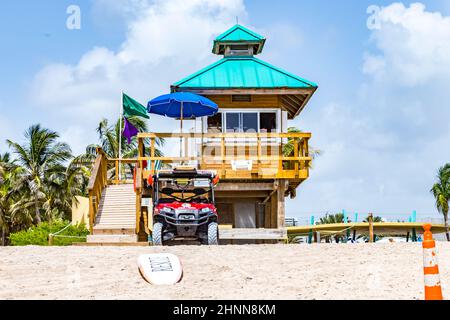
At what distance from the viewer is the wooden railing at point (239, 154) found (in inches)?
881

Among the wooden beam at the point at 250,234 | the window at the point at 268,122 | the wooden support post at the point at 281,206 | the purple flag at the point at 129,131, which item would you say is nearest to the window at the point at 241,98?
the window at the point at 268,122

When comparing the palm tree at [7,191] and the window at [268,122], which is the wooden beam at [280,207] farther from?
the palm tree at [7,191]

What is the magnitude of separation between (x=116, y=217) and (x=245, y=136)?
5.12 meters

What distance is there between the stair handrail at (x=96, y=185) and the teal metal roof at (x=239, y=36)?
272 inches

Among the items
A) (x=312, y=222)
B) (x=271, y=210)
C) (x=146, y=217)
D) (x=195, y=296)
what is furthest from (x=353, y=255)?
(x=312, y=222)

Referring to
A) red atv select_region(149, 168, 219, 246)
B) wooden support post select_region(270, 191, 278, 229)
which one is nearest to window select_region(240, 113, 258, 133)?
wooden support post select_region(270, 191, 278, 229)

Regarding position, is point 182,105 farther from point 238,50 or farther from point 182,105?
point 238,50

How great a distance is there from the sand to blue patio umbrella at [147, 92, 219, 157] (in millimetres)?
8445

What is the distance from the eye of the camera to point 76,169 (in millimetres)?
48250

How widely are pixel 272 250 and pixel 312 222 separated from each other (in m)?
28.0

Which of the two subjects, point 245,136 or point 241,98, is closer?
point 245,136

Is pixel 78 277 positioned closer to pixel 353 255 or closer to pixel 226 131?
pixel 353 255

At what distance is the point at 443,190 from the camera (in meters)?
63.0

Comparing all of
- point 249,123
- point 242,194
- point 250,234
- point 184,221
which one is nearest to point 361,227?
point 249,123
